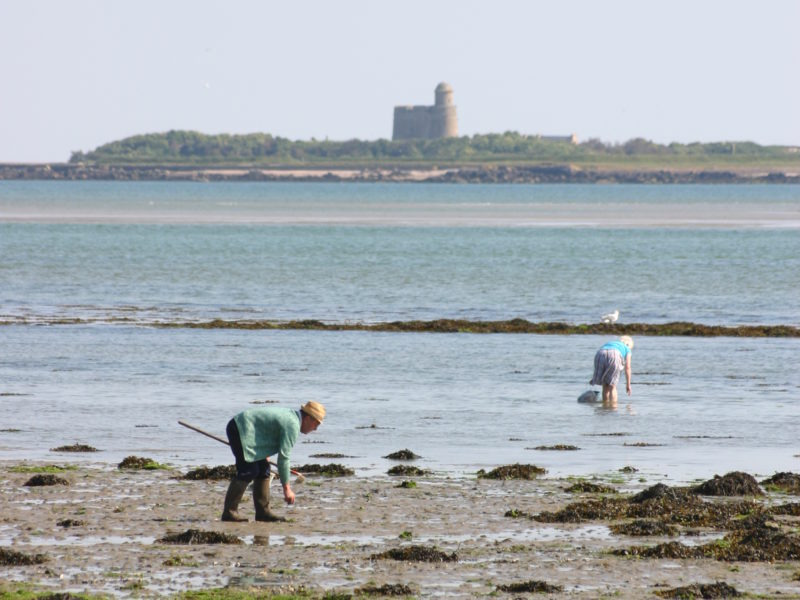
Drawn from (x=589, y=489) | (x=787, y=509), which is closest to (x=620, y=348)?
(x=589, y=489)

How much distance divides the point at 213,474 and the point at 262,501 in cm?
239

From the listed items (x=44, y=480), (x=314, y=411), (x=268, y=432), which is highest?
(x=314, y=411)

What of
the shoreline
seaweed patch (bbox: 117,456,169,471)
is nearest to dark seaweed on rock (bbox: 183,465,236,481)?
seaweed patch (bbox: 117,456,169,471)

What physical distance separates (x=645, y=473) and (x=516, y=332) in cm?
1799

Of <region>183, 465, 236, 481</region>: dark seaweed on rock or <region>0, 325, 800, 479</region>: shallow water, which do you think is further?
<region>0, 325, 800, 479</region>: shallow water

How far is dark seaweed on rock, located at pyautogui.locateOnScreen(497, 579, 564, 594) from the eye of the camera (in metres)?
10.3

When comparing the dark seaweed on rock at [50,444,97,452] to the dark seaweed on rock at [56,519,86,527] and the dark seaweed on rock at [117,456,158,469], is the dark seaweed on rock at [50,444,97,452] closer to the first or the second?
the dark seaweed on rock at [117,456,158,469]

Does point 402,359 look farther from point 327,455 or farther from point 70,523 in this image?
point 70,523

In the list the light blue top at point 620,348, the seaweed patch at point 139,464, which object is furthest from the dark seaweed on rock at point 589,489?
the light blue top at point 620,348

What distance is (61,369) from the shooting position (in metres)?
25.5

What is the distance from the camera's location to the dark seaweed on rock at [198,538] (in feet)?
Answer: 39.1

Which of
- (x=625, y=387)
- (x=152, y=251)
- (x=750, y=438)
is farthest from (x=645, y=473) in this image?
(x=152, y=251)

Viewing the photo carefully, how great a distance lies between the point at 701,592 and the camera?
1030 centimetres

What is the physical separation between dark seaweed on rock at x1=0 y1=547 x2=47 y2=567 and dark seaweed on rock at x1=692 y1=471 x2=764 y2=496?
6.91m
